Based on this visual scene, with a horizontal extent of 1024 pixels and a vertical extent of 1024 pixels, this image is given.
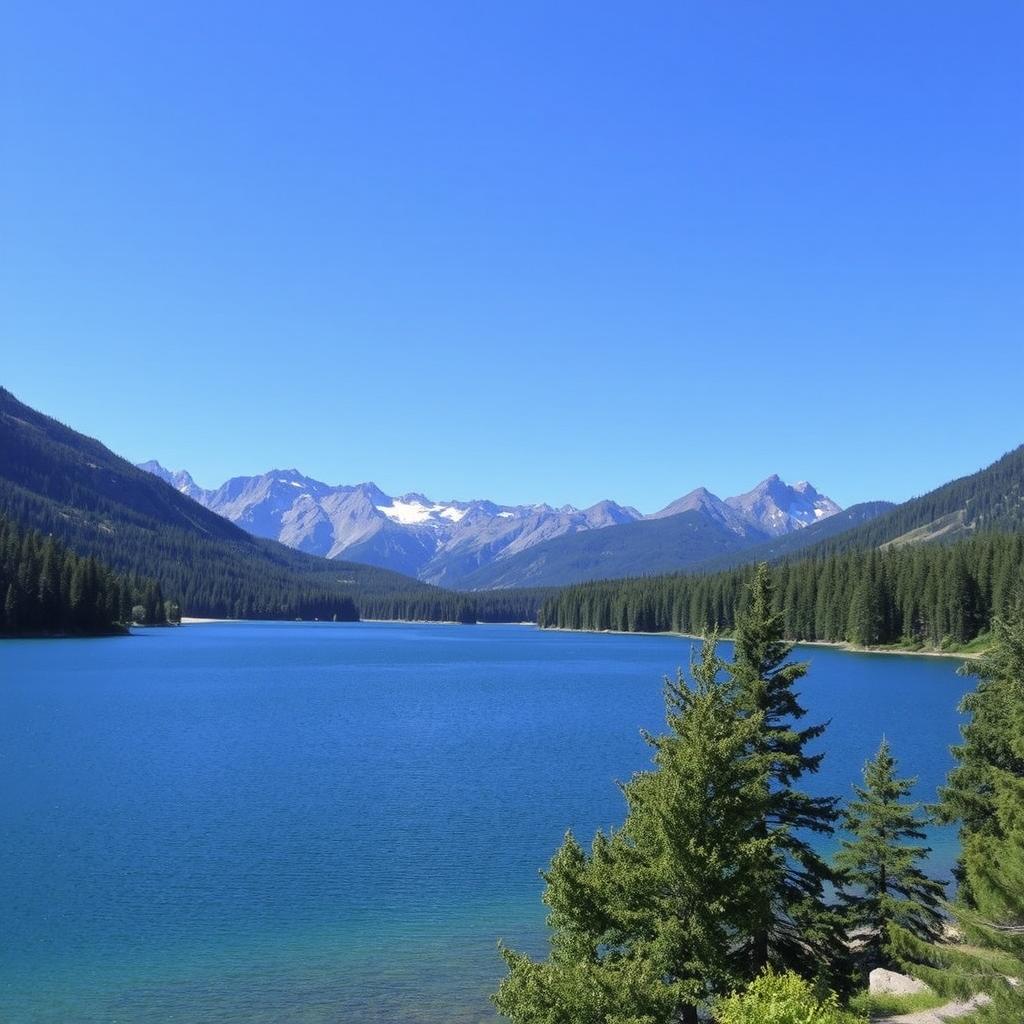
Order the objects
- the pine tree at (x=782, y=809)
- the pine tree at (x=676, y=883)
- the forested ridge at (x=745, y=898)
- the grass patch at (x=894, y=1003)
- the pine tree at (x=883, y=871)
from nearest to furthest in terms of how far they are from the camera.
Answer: the forested ridge at (x=745, y=898)
the pine tree at (x=676, y=883)
the grass patch at (x=894, y=1003)
the pine tree at (x=782, y=809)
the pine tree at (x=883, y=871)

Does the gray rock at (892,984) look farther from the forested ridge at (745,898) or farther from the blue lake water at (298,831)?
the blue lake water at (298,831)

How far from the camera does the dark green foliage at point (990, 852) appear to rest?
14.6 metres

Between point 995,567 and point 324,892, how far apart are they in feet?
472

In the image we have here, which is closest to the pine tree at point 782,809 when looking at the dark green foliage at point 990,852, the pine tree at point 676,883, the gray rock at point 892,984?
the gray rock at point 892,984

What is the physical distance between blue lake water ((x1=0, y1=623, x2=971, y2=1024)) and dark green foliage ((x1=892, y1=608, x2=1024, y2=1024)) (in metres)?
7.57

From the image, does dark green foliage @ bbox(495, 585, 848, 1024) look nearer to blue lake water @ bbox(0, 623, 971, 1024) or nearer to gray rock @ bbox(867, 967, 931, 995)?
gray rock @ bbox(867, 967, 931, 995)

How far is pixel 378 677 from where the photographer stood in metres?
119

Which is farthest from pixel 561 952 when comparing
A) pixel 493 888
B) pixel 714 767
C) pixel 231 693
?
pixel 231 693

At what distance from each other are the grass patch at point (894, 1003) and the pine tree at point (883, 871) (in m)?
3.12

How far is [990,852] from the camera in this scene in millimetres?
25688

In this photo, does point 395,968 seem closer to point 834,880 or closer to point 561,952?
point 561,952

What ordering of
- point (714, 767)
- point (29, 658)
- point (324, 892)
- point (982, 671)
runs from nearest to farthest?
1. point (714, 767)
2. point (324, 892)
3. point (982, 671)
4. point (29, 658)

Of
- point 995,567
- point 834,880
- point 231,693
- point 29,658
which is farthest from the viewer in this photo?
point 995,567

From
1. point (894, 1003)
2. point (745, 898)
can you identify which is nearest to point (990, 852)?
point (894, 1003)
